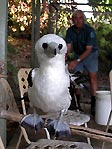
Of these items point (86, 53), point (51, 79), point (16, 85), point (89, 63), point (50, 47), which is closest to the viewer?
point (50, 47)

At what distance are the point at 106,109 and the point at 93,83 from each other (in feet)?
2.39

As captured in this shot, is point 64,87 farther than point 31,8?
No

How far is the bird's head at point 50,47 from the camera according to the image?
1.88 meters

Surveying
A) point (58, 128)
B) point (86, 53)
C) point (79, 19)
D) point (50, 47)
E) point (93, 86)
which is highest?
point (79, 19)

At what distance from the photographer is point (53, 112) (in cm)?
225

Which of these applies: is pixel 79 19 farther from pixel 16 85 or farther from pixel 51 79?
pixel 51 79

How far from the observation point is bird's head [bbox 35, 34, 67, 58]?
1.88m

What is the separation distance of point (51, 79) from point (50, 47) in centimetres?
21

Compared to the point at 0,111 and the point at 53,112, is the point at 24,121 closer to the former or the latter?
the point at 0,111

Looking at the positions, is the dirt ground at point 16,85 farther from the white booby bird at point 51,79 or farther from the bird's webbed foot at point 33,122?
the bird's webbed foot at point 33,122

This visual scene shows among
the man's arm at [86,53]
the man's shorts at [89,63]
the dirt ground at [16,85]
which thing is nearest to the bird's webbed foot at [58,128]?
the dirt ground at [16,85]

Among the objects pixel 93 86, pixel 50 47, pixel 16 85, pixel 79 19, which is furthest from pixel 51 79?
pixel 93 86

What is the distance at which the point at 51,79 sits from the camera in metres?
2.00

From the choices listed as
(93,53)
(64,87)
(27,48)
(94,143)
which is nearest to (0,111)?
(64,87)
